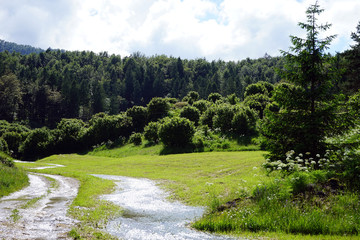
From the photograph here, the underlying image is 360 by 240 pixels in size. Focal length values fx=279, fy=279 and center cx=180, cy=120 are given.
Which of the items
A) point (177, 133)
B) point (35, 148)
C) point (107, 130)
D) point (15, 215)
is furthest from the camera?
point (107, 130)

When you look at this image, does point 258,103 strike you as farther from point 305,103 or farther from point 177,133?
point 305,103

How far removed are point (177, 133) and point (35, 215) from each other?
41928 mm

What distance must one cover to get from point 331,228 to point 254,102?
59.8m

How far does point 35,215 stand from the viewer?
39.9ft

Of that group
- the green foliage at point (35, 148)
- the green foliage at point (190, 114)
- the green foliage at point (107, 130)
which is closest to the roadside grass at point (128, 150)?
the green foliage at point (107, 130)

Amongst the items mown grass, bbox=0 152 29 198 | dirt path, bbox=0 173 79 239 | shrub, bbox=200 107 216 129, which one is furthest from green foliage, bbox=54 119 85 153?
dirt path, bbox=0 173 79 239

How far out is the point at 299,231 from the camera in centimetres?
957

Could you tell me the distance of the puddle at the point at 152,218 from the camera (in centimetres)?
988

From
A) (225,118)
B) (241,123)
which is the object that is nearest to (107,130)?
(225,118)

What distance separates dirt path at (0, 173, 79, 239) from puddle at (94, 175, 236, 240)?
1959 mm

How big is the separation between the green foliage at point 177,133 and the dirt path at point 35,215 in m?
35.2

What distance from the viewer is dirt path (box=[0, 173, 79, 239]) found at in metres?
9.54

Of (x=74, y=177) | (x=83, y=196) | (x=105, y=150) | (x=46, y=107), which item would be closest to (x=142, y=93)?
(x=46, y=107)

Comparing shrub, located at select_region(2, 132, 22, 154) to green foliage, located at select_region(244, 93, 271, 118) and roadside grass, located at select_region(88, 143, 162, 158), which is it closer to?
roadside grass, located at select_region(88, 143, 162, 158)
